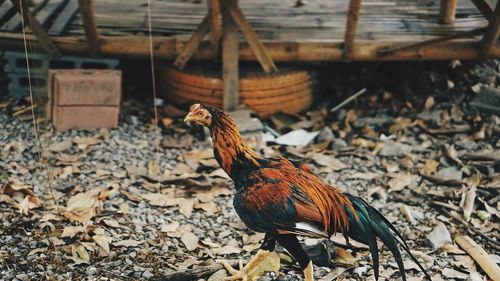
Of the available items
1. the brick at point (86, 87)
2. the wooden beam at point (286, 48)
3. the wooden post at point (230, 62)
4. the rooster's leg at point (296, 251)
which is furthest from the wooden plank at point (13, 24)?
the rooster's leg at point (296, 251)

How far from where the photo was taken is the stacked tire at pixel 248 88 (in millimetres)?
7316

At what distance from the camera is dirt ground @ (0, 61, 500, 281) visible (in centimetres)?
493

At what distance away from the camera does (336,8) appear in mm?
8500

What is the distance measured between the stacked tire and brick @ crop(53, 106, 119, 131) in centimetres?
Answer: 79

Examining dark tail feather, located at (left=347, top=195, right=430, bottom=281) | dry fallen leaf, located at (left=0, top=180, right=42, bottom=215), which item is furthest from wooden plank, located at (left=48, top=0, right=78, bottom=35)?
dark tail feather, located at (left=347, top=195, right=430, bottom=281)

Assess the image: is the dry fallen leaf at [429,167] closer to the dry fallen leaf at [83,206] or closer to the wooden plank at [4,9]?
the dry fallen leaf at [83,206]

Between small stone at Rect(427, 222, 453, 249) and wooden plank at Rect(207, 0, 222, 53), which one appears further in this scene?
wooden plank at Rect(207, 0, 222, 53)

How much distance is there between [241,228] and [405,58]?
2.87m

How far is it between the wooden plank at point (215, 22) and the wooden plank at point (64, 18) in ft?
5.46

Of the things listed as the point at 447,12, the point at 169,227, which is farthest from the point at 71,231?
the point at 447,12

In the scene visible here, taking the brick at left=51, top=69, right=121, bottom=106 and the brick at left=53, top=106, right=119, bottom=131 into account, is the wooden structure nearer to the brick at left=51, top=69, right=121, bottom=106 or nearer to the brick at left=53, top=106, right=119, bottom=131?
the brick at left=51, top=69, right=121, bottom=106

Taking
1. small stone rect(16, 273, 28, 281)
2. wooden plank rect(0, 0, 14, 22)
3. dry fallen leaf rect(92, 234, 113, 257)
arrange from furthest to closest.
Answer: wooden plank rect(0, 0, 14, 22) → dry fallen leaf rect(92, 234, 113, 257) → small stone rect(16, 273, 28, 281)

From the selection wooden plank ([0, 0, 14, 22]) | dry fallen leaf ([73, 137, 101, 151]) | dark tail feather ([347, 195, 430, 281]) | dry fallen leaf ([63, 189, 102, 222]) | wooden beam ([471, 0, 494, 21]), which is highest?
wooden beam ([471, 0, 494, 21])

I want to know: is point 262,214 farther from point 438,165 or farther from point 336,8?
point 336,8
